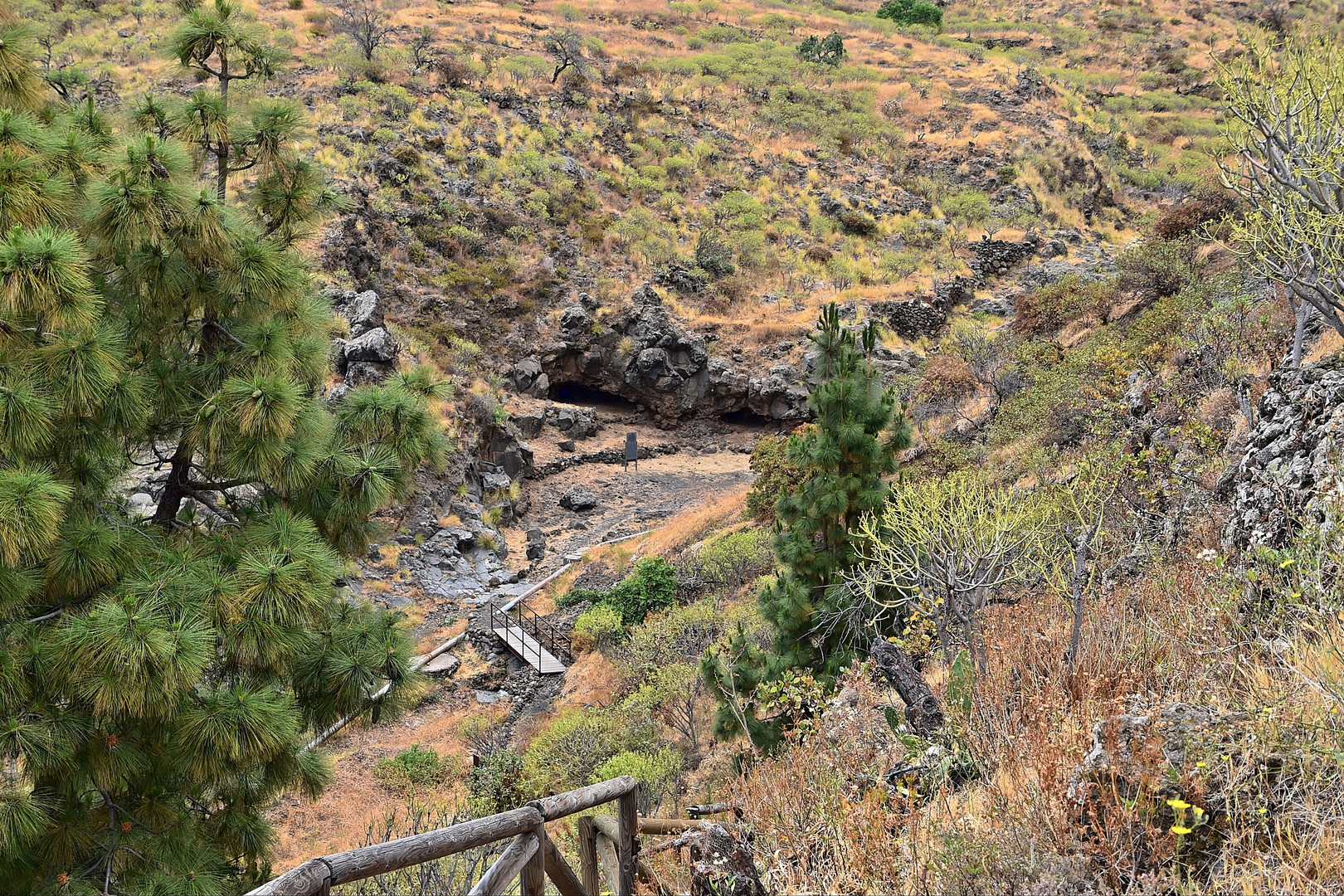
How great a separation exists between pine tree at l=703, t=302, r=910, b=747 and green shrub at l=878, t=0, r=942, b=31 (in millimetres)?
57173

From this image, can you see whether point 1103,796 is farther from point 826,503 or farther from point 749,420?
point 749,420

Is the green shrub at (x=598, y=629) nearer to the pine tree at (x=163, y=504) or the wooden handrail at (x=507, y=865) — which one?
the pine tree at (x=163, y=504)

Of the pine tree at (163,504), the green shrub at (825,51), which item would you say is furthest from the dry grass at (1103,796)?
the green shrub at (825,51)

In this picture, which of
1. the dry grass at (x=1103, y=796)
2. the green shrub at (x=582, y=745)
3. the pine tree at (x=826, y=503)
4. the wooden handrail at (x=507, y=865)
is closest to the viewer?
the dry grass at (x=1103, y=796)

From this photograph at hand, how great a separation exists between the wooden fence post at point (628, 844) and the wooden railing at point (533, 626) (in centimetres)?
1250

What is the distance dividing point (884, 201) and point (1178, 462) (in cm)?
3171

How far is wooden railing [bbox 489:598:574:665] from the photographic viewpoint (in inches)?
643

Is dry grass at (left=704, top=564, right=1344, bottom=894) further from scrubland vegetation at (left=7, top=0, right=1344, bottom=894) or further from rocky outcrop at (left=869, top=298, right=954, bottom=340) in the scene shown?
rocky outcrop at (left=869, top=298, right=954, bottom=340)

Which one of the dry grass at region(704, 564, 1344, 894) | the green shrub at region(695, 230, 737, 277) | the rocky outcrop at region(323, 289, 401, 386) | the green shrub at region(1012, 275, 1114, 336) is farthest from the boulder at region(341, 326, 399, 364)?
the dry grass at region(704, 564, 1344, 894)

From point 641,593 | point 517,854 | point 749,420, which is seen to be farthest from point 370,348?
point 517,854

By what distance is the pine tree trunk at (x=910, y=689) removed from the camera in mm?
4699

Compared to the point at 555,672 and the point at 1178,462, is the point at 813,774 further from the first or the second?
the point at 555,672

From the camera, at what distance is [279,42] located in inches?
289

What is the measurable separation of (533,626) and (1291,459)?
552 inches
